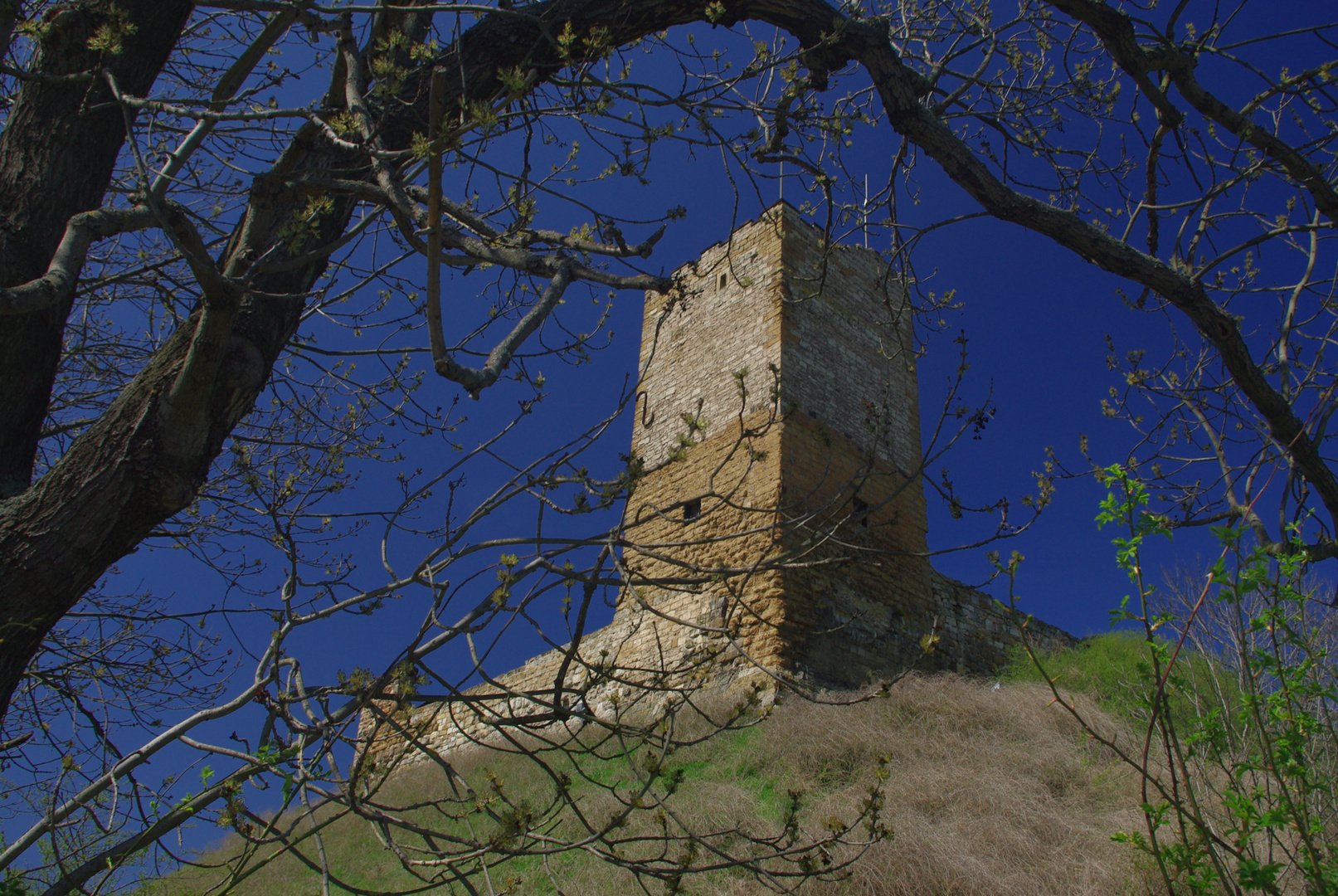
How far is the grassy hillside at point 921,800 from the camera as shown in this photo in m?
4.57

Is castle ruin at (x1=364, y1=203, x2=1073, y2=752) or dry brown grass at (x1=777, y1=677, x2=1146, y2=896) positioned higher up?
castle ruin at (x1=364, y1=203, x2=1073, y2=752)

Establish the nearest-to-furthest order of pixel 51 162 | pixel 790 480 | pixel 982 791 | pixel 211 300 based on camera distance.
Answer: pixel 211 300, pixel 51 162, pixel 982 791, pixel 790 480

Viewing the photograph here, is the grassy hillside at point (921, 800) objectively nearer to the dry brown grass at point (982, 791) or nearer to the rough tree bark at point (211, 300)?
the dry brown grass at point (982, 791)

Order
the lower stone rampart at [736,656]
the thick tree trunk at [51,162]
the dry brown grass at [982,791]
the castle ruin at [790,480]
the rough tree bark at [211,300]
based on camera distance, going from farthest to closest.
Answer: the castle ruin at [790,480] < the lower stone rampart at [736,656] < the dry brown grass at [982,791] < the thick tree trunk at [51,162] < the rough tree bark at [211,300]

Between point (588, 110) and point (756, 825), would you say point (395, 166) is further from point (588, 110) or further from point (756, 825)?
point (756, 825)

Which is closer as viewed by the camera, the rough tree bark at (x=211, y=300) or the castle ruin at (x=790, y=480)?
the rough tree bark at (x=211, y=300)

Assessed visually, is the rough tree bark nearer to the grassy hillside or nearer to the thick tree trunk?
the thick tree trunk

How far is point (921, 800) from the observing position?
5.63 metres

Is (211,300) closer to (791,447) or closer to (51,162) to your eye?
(51,162)

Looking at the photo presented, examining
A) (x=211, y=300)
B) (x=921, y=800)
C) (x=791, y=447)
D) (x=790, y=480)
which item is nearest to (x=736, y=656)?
(x=790, y=480)

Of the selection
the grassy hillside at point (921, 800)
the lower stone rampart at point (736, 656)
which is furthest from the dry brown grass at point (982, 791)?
the lower stone rampart at point (736, 656)

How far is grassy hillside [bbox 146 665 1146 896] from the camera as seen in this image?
457cm

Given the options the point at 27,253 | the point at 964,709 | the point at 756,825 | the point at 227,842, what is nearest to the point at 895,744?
the point at 964,709

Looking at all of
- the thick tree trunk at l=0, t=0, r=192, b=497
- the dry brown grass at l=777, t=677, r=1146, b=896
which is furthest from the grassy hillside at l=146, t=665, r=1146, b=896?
the thick tree trunk at l=0, t=0, r=192, b=497
